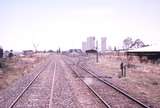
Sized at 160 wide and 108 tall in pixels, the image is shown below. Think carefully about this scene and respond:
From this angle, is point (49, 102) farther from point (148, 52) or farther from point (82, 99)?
point (148, 52)

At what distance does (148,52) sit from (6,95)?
3674cm

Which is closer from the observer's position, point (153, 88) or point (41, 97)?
point (41, 97)

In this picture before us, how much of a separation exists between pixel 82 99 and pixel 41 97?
2186mm

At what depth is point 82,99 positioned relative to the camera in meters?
13.5

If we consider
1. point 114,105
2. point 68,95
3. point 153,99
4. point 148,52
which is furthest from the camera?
point 148,52

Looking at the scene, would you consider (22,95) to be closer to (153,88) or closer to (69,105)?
(69,105)

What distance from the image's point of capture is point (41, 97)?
14.2m

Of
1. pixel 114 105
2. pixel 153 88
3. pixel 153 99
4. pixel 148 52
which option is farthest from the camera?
pixel 148 52

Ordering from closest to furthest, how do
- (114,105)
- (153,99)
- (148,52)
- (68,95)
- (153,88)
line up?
(114,105)
(153,99)
(68,95)
(153,88)
(148,52)

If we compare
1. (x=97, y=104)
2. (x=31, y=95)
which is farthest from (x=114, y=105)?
(x=31, y=95)

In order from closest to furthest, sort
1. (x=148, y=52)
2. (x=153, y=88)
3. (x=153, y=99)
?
(x=153, y=99) → (x=153, y=88) → (x=148, y=52)

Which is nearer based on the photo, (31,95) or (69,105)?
(69,105)

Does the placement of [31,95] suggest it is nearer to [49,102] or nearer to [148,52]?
[49,102]

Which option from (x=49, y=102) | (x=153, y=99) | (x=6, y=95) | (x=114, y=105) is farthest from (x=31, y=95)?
(x=153, y=99)
